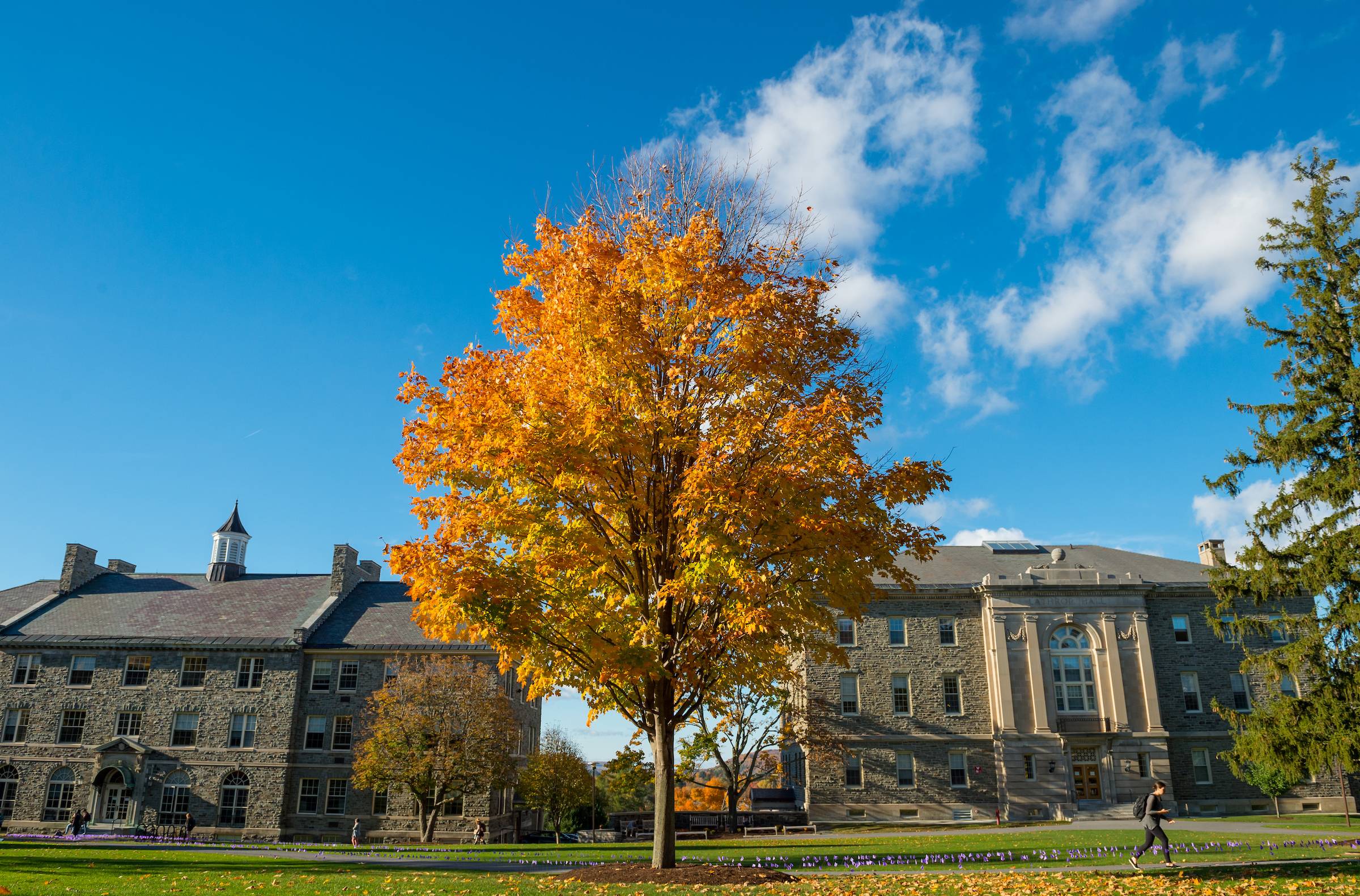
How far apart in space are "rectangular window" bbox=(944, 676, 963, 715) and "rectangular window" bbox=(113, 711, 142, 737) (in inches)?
1585

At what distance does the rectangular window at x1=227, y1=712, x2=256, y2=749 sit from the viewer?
43.3 metres

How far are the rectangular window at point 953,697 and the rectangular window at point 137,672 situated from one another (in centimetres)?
4034

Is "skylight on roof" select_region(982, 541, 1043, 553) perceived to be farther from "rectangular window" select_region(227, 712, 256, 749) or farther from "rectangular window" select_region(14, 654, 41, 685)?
"rectangular window" select_region(14, 654, 41, 685)

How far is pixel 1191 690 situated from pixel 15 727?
59591mm

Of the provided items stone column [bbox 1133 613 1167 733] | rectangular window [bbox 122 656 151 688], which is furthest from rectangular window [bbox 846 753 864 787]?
rectangular window [bbox 122 656 151 688]

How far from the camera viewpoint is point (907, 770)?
45500mm

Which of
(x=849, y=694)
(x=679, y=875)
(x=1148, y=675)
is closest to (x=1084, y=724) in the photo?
(x=1148, y=675)

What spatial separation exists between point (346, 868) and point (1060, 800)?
36016 millimetres

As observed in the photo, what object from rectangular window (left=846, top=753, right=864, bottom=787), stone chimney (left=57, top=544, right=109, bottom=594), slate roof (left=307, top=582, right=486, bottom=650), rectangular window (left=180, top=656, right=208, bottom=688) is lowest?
rectangular window (left=846, top=753, right=864, bottom=787)

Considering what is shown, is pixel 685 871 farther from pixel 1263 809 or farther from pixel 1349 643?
pixel 1263 809

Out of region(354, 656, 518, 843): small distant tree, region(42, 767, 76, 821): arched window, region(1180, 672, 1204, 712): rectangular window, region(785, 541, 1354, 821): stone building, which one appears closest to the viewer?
region(354, 656, 518, 843): small distant tree

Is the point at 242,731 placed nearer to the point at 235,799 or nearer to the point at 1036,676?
the point at 235,799

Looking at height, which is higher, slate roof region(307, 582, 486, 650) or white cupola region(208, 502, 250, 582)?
white cupola region(208, 502, 250, 582)

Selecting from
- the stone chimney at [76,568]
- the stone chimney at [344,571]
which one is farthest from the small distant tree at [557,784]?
the stone chimney at [76,568]
